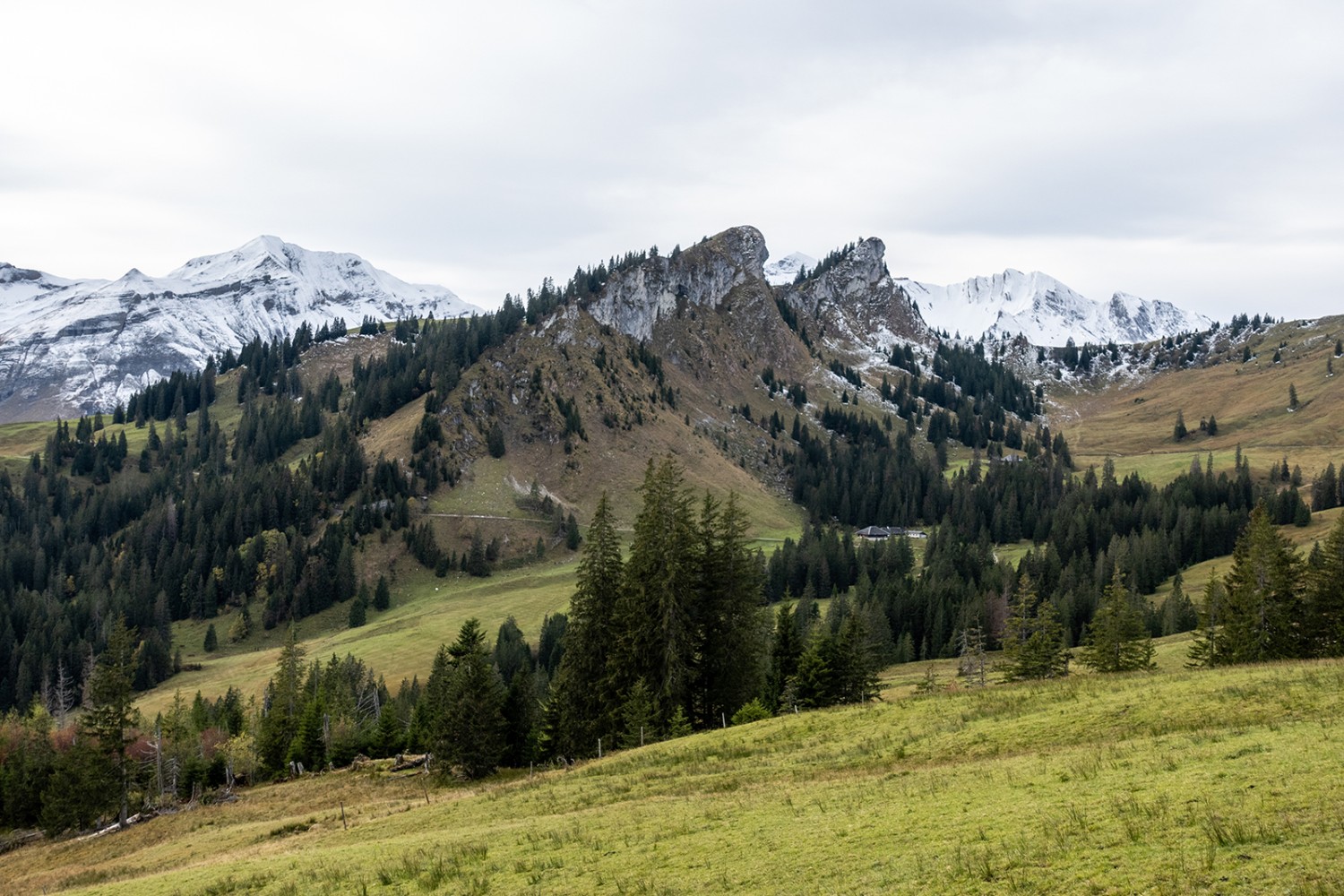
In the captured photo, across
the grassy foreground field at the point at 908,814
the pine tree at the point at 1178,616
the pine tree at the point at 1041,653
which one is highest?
the grassy foreground field at the point at 908,814

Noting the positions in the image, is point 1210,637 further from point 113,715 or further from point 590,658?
point 113,715

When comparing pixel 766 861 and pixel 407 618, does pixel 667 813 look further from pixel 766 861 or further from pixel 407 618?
pixel 407 618

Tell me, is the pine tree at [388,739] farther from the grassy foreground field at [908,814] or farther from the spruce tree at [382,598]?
the spruce tree at [382,598]

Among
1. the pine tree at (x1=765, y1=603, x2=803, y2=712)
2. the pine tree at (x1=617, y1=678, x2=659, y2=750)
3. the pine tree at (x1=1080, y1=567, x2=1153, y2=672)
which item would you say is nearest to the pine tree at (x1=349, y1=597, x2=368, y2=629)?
the pine tree at (x1=765, y1=603, x2=803, y2=712)

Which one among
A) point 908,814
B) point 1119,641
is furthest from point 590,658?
point 1119,641

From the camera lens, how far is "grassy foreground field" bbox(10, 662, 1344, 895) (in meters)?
16.5

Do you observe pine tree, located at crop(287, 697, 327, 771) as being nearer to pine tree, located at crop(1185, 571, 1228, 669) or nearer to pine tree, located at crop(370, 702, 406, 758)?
pine tree, located at crop(370, 702, 406, 758)

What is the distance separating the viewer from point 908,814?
22.8 meters

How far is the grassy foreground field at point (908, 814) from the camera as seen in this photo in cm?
1647

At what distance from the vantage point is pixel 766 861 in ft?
67.3

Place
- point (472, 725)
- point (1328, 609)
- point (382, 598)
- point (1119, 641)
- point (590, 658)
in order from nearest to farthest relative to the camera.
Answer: point (472, 725) < point (590, 658) < point (1328, 609) < point (1119, 641) < point (382, 598)

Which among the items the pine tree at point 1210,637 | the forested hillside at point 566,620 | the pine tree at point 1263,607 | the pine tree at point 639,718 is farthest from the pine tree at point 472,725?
the pine tree at point 1263,607

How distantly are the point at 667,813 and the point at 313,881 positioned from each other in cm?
1157

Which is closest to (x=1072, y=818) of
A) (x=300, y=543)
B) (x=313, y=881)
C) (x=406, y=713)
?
(x=313, y=881)
